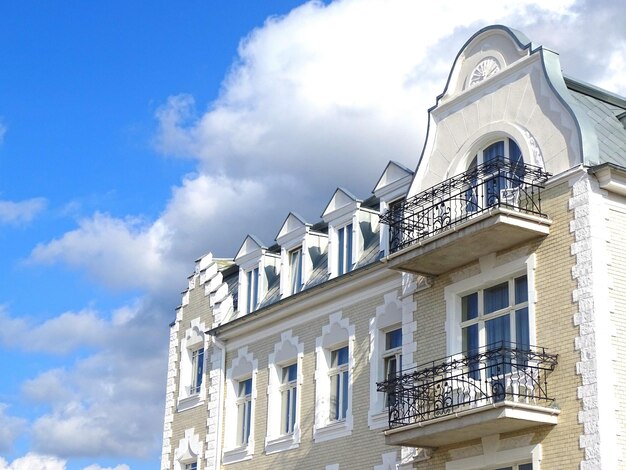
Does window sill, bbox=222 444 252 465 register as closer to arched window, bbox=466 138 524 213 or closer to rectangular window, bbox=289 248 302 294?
rectangular window, bbox=289 248 302 294

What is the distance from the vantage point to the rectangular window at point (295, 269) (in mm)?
29391

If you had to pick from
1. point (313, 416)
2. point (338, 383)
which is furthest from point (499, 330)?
point (313, 416)

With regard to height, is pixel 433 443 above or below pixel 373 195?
below

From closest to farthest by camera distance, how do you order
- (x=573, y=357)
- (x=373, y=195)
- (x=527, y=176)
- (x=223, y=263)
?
(x=573, y=357) → (x=527, y=176) → (x=373, y=195) → (x=223, y=263)

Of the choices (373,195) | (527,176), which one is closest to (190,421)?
(373,195)

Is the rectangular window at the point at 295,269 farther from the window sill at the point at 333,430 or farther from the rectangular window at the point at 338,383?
the window sill at the point at 333,430

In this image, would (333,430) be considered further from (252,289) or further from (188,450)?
(188,450)

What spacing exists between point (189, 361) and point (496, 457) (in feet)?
46.7

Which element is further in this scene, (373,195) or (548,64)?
(373,195)

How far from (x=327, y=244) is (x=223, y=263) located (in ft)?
21.2

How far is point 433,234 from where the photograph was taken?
23.0 m

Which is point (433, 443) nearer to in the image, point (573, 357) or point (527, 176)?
point (573, 357)

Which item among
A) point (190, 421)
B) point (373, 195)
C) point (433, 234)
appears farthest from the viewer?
point (190, 421)

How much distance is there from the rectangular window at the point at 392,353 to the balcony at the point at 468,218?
2.37 meters
